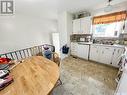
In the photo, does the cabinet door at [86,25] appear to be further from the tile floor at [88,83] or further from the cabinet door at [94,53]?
the tile floor at [88,83]

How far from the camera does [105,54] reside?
3.03 meters

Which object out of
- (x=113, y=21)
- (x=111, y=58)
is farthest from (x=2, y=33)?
(x=113, y=21)

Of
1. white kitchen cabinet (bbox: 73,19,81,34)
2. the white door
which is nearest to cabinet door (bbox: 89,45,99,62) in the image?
white kitchen cabinet (bbox: 73,19,81,34)

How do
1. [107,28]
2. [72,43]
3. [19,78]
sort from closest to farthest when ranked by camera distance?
1. [19,78]
2. [107,28]
3. [72,43]

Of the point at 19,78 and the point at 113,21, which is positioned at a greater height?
→ the point at 113,21

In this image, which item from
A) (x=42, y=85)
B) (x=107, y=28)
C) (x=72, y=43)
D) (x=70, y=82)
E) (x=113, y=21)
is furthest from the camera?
(x=72, y=43)

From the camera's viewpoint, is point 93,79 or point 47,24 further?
point 47,24

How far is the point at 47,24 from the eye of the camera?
4359mm

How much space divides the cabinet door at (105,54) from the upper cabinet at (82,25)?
1112 millimetres

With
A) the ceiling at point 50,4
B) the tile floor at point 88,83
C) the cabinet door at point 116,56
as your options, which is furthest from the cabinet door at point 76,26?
the tile floor at point 88,83

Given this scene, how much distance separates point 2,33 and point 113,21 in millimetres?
4205

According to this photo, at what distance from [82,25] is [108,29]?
113cm

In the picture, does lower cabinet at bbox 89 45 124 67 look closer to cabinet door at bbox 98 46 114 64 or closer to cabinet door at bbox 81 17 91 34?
cabinet door at bbox 98 46 114 64

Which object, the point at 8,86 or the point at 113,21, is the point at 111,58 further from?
the point at 8,86
